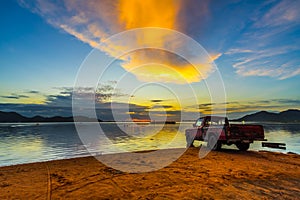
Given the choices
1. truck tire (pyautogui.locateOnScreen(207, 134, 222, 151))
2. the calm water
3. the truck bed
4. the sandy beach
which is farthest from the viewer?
the calm water

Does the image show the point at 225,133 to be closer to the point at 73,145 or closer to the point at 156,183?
the point at 156,183

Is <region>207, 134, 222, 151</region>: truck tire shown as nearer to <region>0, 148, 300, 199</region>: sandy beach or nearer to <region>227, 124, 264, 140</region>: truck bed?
<region>227, 124, 264, 140</region>: truck bed

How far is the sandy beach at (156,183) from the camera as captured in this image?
18.4ft

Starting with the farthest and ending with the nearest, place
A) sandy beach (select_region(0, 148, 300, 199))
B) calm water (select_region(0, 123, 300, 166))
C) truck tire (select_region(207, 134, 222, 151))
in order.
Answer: calm water (select_region(0, 123, 300, 166)), truck tire (select_region(207, 134, 222, 151)), sandy beach (select_region(0, 148, 300, 199))

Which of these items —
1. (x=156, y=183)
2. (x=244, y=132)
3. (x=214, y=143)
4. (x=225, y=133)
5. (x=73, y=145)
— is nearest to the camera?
(x=156, y=183)

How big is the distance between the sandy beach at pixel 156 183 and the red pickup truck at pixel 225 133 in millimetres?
4487

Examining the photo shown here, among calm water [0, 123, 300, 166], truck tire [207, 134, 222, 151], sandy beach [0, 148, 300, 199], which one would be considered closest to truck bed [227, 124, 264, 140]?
truck tire [207, 134, 222, 151]

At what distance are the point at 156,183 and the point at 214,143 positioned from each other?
930 cm

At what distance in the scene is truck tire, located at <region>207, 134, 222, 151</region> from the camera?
1466cm

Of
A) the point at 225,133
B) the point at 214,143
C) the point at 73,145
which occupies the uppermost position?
the point at 225,133

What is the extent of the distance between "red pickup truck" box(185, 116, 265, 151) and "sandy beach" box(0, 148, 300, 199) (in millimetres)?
4487

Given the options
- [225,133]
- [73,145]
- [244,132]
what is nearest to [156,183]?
[225,133]

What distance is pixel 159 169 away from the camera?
29.0 ft

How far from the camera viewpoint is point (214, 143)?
1486cm
